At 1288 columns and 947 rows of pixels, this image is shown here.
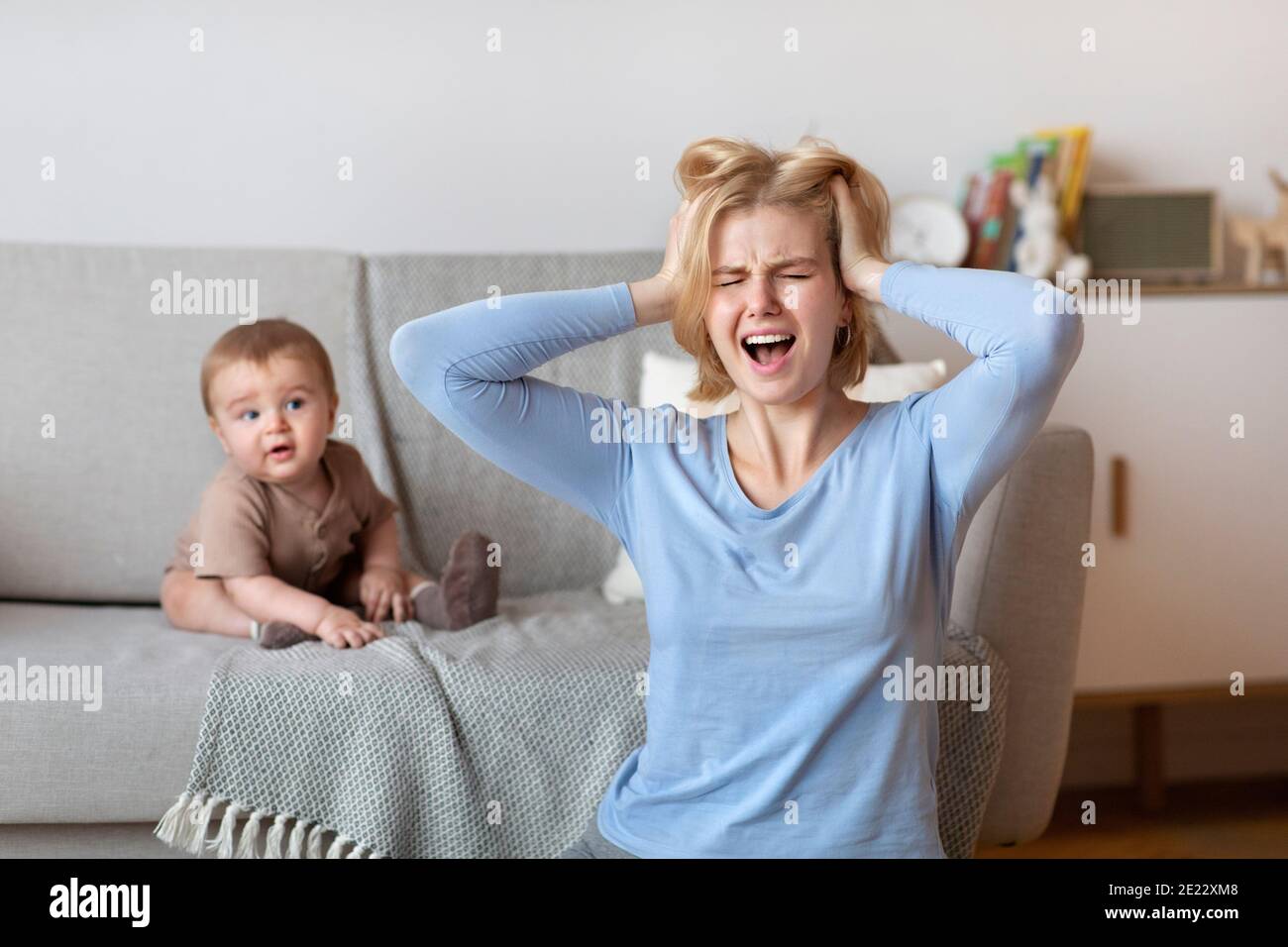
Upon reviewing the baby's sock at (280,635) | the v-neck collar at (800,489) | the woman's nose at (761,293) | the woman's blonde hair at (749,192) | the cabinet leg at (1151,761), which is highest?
the woman's blonde hair at (749,192)

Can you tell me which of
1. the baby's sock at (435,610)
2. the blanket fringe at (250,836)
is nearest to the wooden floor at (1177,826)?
the baby's sock at (435,610)

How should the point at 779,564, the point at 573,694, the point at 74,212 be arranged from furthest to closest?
the point at 74,212 < the point at 573,694 < the point at 779,564

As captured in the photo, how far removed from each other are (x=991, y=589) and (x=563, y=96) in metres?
1.43

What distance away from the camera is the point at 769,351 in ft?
4.30

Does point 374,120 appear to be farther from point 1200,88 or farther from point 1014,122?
point 1200,88

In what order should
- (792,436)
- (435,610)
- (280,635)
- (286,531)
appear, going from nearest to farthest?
(792,436)
(280,635)
(435,610)
(286,531)

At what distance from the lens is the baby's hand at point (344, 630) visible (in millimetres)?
1826

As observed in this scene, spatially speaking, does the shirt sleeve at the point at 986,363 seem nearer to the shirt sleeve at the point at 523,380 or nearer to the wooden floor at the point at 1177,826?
the shirt sleeve at the point at 523,380

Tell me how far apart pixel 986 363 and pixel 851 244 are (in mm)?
187

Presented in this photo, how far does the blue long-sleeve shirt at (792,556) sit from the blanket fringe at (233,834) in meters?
0.45

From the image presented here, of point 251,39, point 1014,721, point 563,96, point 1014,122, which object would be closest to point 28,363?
point 251,39

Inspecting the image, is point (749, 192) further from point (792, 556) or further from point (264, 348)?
point (264, 348)

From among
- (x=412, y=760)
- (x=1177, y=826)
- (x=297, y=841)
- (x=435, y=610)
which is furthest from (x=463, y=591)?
(x=1177, y=826)

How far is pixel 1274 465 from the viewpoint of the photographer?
2.66 m
